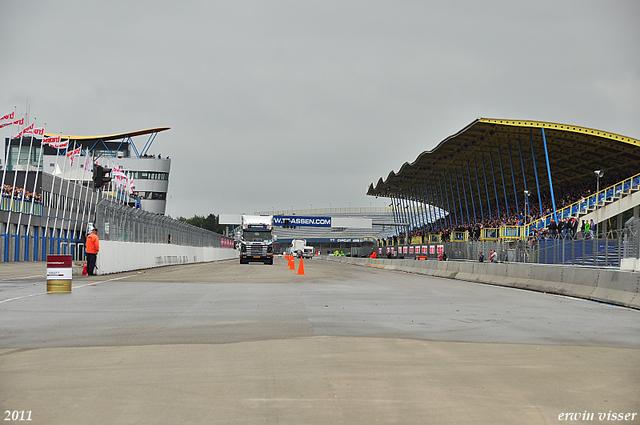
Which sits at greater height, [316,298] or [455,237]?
[455,237]

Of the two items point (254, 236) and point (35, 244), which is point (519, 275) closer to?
point (254, 236)

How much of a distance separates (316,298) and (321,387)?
10419 mm

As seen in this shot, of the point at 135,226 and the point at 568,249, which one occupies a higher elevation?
the point at 135,226

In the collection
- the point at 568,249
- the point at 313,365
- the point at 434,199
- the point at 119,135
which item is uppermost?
the point at 119,135

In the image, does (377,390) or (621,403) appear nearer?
(621,403)

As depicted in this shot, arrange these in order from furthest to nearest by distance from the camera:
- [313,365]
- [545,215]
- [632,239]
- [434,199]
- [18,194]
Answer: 1. [434,199]
2. [18,194]
3. [545,215]
4. [632,239]
5. [313,365]

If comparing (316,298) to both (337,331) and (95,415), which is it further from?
(95,415)

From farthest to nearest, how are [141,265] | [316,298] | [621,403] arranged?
[141,265]
[316,298]
[621,403]

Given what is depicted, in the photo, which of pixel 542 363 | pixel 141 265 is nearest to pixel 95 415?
pixel 542 363

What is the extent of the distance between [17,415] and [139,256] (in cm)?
3150

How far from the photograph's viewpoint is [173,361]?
7.36 meters

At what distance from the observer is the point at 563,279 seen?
64.6ft

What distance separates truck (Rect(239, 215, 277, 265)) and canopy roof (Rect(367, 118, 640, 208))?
59.6 feet

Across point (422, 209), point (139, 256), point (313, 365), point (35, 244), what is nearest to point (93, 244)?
point (139, 256)
